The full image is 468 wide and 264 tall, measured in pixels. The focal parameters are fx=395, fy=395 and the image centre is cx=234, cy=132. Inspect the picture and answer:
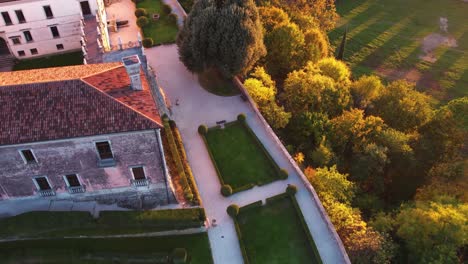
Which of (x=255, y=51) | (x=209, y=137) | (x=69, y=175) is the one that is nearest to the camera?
(x=69, y=175)

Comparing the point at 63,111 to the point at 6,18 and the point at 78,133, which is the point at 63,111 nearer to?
the point at 78,133

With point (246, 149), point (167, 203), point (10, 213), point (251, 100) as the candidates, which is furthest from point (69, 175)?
point (251, 100)

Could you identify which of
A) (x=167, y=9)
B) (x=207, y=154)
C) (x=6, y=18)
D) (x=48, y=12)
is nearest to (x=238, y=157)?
(x=207, y=154)

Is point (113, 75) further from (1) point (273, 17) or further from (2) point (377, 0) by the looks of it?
(2) point (377, 0)

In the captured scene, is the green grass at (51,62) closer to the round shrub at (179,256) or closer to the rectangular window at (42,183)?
the rectangular window at (42,183)

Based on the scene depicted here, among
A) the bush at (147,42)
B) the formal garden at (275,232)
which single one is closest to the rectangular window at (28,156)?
the formal garden at (275,232)
